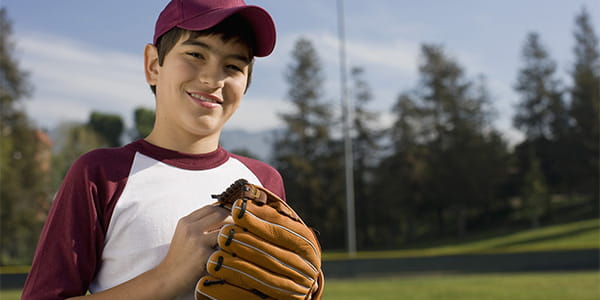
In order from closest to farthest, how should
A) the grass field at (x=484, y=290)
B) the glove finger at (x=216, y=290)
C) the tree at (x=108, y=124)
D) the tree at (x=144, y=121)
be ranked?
the glove finger at (x=216, y=290), the grass field at (x=484, y=290), the tree at (x=144, y=121), the tree at (x=108, y=124)

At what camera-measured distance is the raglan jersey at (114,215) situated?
1203mm

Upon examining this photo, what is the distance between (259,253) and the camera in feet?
4.16

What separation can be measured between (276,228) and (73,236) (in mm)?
438

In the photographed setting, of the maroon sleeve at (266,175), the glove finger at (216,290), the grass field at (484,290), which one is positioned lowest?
the grass field at (484,290)

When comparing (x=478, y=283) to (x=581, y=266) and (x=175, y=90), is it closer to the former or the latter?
(x=581, y=266)

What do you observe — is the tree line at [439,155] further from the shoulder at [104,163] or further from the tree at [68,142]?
the shoulder at [104,163]

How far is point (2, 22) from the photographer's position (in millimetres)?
35250

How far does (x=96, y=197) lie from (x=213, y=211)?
262 millimetres

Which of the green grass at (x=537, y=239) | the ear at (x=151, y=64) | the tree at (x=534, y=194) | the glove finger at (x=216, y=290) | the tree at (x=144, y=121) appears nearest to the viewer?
the glove finger at (x=216, y=290)

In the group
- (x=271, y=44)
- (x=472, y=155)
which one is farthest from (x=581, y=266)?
(x=472, y=155)

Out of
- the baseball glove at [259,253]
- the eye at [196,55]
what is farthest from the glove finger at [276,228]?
the eye at [196,55]

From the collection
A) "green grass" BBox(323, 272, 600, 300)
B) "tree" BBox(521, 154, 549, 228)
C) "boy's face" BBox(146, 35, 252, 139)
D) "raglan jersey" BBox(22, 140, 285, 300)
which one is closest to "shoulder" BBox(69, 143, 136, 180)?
"raglan jersey" BBox(22, 140, 285, 300)

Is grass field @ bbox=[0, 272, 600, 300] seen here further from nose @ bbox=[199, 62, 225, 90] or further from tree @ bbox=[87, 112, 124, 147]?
tree @ bbox=[87, 112, 124, 147]

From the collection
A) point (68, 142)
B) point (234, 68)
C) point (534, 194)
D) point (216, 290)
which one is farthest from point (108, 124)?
point (216, 290)
